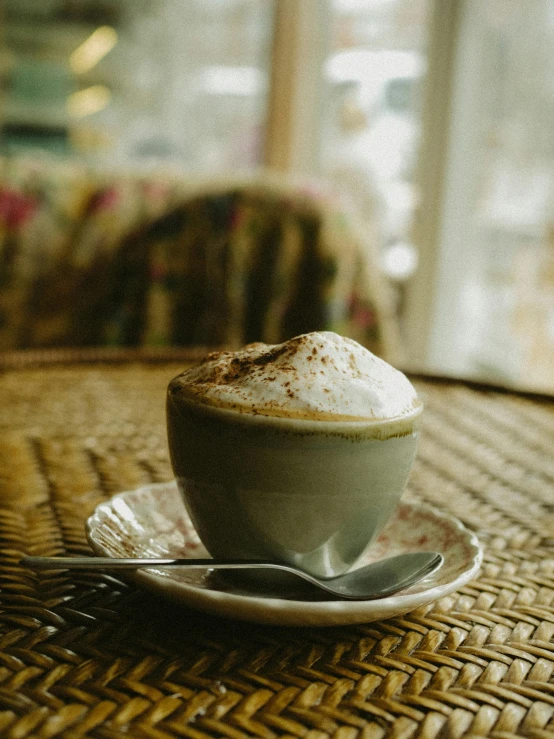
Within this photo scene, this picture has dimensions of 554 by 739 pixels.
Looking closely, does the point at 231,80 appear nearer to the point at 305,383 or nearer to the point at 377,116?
the point at 377,116

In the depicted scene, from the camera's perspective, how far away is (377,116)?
3117 millimetres

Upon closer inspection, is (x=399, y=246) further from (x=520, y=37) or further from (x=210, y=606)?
(x=210, y=606)

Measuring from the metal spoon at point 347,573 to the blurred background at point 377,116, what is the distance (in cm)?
171

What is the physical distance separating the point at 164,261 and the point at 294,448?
1.53 meters

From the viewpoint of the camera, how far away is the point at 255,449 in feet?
1.31

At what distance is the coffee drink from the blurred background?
1676 millimetres

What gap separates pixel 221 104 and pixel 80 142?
67 cm

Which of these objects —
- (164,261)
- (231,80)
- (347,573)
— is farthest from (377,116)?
(347,573)

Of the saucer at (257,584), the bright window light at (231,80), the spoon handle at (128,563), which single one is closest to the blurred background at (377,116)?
the bright window light at (231,80)

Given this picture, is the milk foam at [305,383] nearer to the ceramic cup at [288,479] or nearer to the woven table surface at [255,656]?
the ceramic cup at [288,479]

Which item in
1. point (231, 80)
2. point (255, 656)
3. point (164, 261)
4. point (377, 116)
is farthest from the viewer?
point (231, 80)

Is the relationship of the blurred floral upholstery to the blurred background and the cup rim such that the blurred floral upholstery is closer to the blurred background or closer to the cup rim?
the blurred background

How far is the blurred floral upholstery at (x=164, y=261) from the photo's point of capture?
1834 mm

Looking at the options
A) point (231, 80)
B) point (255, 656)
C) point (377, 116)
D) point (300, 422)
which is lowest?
point (255, 656)
